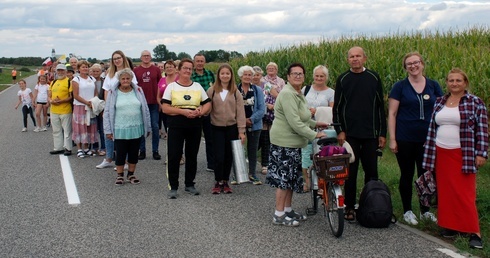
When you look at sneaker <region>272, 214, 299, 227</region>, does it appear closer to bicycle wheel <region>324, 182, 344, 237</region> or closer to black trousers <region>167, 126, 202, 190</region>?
bicycle wheel <region>324, 182, 344, 237</region>

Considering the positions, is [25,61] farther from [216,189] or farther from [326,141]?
[326,141]

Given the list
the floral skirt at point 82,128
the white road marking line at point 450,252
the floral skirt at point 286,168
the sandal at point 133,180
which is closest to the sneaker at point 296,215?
the floral skirt at point 286,168

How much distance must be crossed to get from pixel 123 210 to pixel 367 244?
3.29 m

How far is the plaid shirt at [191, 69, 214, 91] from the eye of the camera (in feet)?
33.3

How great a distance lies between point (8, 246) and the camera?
604 centimetres

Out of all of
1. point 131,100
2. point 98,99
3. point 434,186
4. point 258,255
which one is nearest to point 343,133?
point 434,186

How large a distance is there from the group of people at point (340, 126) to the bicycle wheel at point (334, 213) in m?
0.48

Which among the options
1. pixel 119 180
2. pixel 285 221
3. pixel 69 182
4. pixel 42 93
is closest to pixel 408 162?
pixel 285 221

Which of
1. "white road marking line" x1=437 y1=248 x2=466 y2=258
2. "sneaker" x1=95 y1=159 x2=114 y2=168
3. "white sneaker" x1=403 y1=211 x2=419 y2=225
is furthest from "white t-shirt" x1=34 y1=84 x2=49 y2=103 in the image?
"white road marking line" x1=437 y1=248 x2=466 y2=258

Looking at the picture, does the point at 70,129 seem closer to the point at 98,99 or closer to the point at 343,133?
the point at 98,99

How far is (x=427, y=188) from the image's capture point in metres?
6.70

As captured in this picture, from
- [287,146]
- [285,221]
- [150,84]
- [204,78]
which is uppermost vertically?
[204,78]

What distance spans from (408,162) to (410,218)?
0.67 m

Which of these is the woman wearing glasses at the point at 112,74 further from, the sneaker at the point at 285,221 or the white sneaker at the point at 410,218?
the white sneaker at the point at 410,218
